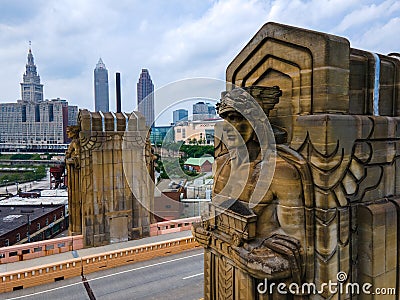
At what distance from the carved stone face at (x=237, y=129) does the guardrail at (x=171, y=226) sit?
14.4 m

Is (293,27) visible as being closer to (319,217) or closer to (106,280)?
(319,217)

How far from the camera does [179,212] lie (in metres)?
27.2

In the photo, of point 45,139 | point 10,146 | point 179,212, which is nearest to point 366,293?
Result: point 179,212

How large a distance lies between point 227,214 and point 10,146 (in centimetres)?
15650

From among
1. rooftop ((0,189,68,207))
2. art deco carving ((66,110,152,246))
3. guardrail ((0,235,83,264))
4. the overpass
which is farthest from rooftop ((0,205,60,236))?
the overpass

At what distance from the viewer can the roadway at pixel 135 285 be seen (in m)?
13.2

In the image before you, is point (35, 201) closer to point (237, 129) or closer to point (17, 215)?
point (17, 215)

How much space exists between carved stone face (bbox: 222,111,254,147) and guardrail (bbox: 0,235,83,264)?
13.9 meters

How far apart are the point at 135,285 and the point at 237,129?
10324 mm

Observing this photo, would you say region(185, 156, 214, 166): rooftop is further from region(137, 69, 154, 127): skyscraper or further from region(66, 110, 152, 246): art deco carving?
region(66, 110, 152, 246): art deco carving

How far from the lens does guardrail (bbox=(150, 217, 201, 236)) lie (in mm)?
20719

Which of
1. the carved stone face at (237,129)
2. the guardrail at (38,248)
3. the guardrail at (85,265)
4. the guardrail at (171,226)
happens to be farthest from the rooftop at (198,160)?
the guardrail at (171,226)

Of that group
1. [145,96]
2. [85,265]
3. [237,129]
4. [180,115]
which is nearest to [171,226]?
[85,265]

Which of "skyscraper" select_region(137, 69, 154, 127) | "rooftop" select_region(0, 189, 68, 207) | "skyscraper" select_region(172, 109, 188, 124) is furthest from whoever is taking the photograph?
"rooftop" select_region(0, 189, 68, 207)
